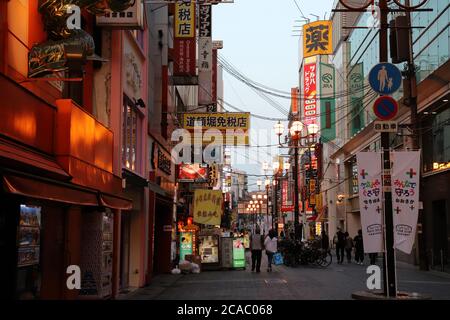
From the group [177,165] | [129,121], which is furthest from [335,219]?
[129,121]

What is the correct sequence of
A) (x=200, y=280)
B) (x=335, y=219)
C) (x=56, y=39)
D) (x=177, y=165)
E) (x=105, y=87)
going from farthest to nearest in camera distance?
(x=335, y=219) → (x=177, y=165) → (x=200, y=280) → (x=105, y=87) → (x=56, y=39)

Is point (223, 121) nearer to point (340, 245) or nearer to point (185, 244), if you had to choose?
→ point (185, 244)

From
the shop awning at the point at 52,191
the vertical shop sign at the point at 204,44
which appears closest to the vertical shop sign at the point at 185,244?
the vertical shop sign at the point at 204,44

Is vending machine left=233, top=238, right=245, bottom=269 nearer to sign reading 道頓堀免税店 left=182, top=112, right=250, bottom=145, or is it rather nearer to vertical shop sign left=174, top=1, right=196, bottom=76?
sign reading 道頓堀免税店 left=182, top=112, right=250, bottom=145

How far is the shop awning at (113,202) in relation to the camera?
11641 mm

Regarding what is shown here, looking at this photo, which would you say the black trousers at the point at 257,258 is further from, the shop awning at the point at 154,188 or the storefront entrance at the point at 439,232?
A: the storefront entrance at the point at 439,232

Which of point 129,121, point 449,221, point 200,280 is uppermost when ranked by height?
point 129,121

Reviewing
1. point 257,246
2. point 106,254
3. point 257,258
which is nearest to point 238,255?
point 257,258

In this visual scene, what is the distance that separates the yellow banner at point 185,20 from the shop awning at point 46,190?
15.9 meters

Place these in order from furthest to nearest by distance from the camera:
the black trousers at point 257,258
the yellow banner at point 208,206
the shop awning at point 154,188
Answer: the yellow banner at point 208,206 → the black trousers at point 257,258 → the shop awning at point 154,188

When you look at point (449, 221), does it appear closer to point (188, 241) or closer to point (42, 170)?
point (188, 241)

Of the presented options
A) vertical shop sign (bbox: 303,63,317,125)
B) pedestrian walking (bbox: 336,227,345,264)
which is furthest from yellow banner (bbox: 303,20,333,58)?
pedestrian walking (bbox: 336,227,345,264)

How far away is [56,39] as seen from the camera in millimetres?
10930

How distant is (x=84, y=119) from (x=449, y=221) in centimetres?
1927
